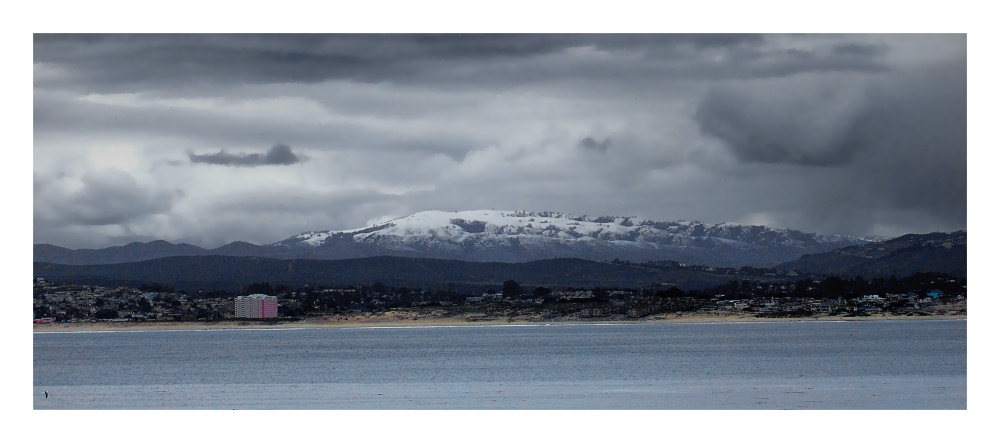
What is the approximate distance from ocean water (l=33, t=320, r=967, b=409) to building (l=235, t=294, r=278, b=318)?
38333mm

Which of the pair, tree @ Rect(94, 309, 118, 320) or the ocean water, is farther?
tree @ Rect(94, 309, 118, 320)

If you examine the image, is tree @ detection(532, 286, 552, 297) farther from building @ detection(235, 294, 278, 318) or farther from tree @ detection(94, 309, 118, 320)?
tree @ detection(94, 309, 118, 320)

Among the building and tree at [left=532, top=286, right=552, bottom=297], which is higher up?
tree at [left=532, top=286, right=552, bottom=297]

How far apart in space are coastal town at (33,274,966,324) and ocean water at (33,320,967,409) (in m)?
31.3

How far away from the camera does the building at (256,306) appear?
101194 mm

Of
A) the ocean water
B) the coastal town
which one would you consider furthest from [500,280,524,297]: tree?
the ocean water

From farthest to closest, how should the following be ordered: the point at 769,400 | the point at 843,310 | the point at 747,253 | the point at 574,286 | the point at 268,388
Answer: the point at 747,253, the point at 574,286, the point at 843,310, the point at 268,388, the point at 769,400

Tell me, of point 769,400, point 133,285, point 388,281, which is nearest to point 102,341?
point 133,285

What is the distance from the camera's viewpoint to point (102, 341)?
8038 cm

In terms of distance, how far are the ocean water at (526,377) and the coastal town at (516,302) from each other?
103 feet

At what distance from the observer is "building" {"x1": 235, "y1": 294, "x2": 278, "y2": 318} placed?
10119 cm

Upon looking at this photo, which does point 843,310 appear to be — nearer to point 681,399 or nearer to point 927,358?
point 927,358

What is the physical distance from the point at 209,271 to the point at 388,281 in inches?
721

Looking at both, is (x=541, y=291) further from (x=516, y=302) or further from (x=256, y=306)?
(x=256, y=306)
